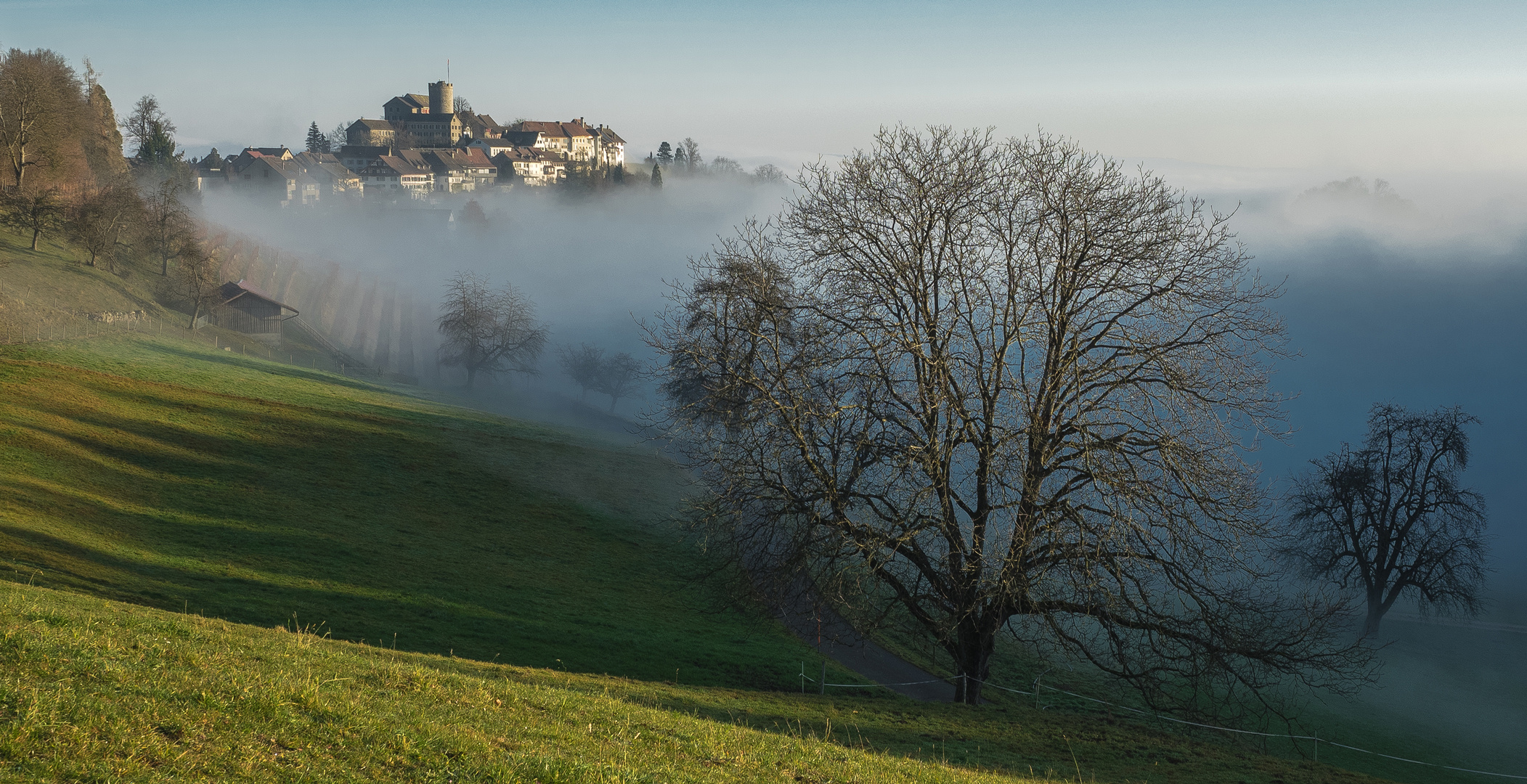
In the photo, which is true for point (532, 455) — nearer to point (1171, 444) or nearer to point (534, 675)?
point (534, 675)

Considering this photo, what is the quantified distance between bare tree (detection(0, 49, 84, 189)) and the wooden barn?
73.8 feet

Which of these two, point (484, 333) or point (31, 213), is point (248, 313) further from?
point (484, 333)

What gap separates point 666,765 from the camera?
1022 cm

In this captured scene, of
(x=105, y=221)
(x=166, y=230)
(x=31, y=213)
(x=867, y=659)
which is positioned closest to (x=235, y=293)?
(x=166, y=230)

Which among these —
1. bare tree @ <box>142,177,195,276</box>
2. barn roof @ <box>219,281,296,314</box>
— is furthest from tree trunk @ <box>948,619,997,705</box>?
bare tree @ <box>142,177,195,276</box>

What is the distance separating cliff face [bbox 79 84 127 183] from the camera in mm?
112062

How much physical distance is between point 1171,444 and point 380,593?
956 inches

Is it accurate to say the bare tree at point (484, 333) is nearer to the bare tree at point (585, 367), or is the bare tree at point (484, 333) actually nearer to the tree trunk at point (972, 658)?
the bare tree at point (585, 367)

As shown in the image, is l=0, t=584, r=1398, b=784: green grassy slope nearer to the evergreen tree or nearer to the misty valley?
the misty valley

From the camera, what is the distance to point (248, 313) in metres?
91.2

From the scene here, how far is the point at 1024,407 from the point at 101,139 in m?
136

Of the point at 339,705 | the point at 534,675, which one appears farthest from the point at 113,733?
the point at 534,675

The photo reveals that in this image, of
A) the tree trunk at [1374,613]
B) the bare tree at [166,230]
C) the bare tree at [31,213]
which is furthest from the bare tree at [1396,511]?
the bare tree at [31,213]

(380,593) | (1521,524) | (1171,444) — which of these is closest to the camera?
(1171,444)
